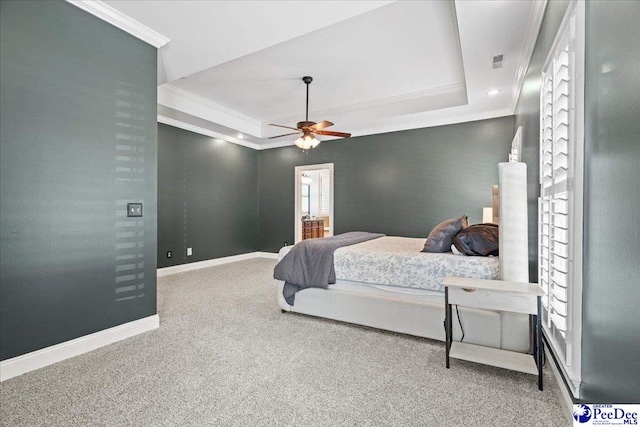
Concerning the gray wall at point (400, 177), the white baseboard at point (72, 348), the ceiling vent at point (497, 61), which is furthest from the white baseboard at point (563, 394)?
the gray wall at point (400, 177)

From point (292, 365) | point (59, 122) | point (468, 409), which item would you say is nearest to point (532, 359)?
point (468, 409)

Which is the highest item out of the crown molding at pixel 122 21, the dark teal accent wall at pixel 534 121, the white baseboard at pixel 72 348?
the crown molding at pixel 122 21

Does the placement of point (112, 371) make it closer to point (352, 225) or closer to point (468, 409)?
point (468, 409)

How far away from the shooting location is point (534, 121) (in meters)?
2.68

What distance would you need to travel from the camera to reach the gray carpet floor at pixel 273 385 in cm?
163

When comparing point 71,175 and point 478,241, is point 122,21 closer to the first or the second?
point 71,175

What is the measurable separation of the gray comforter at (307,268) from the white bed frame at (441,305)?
0.27 feet

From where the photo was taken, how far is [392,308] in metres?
2.69

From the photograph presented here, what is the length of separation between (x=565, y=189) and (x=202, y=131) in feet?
18.4

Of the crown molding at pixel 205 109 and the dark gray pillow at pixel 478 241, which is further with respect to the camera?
the crown molding at pixel 205 109

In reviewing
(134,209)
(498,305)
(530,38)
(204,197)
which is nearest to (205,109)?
(204,197)

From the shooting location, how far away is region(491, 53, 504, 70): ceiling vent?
3.14 metres

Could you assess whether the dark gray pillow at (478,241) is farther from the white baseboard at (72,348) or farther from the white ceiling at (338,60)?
the white baseboard at (72,348)

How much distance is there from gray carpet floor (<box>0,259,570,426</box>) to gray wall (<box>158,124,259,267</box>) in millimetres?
2882
